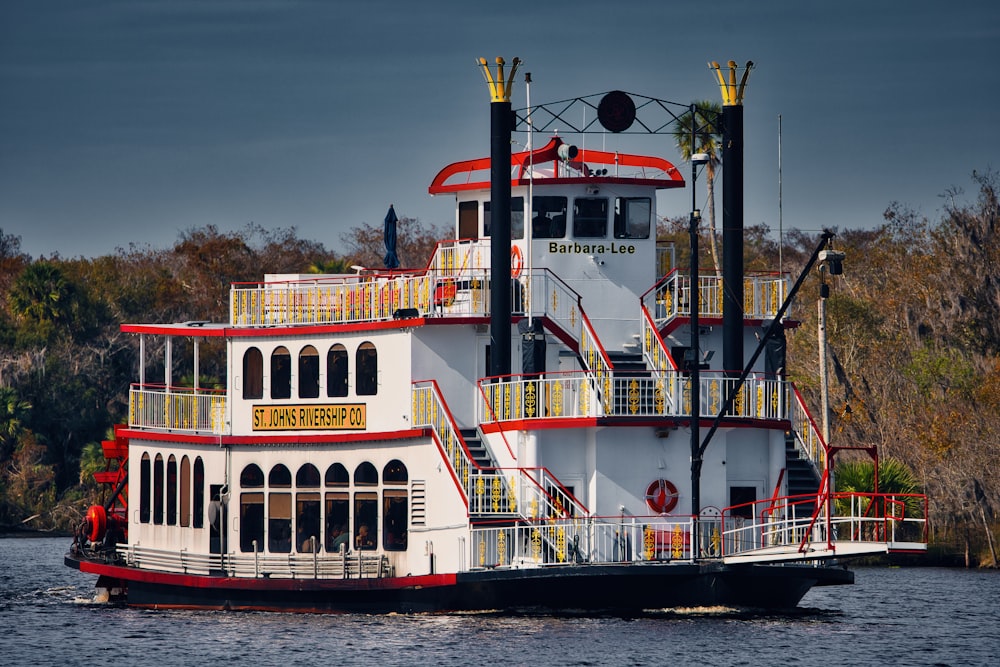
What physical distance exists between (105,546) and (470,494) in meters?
10.6

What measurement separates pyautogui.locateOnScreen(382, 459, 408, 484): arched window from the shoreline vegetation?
1612 cm

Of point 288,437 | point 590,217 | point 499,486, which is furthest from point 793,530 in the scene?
point 288,437

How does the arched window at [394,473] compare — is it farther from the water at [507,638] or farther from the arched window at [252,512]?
the arched window at [252,512]

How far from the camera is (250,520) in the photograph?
37.0 meters

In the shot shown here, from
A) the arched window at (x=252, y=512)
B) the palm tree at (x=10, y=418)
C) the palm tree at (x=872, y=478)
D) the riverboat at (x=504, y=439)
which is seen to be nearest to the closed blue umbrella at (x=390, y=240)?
the riverboat at (x=504, y=439)

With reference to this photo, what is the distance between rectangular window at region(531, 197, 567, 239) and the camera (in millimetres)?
37000

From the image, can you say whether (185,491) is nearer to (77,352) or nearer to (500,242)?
(500,242)

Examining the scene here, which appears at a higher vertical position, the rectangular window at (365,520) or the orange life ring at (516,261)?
the orange life ring at (516,261)

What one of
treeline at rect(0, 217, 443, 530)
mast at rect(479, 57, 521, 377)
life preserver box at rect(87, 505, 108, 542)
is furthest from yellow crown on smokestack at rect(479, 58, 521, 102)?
treeline at rect(0, 217, 443, 530)

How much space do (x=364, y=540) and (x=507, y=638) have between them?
4.32 m

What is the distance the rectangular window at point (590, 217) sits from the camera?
37.0 metres

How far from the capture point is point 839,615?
3762cm

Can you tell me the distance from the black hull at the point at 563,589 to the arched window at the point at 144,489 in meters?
4.16

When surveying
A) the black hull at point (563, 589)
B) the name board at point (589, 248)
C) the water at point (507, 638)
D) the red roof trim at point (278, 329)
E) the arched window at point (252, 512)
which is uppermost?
the name board at point (589, 248)
